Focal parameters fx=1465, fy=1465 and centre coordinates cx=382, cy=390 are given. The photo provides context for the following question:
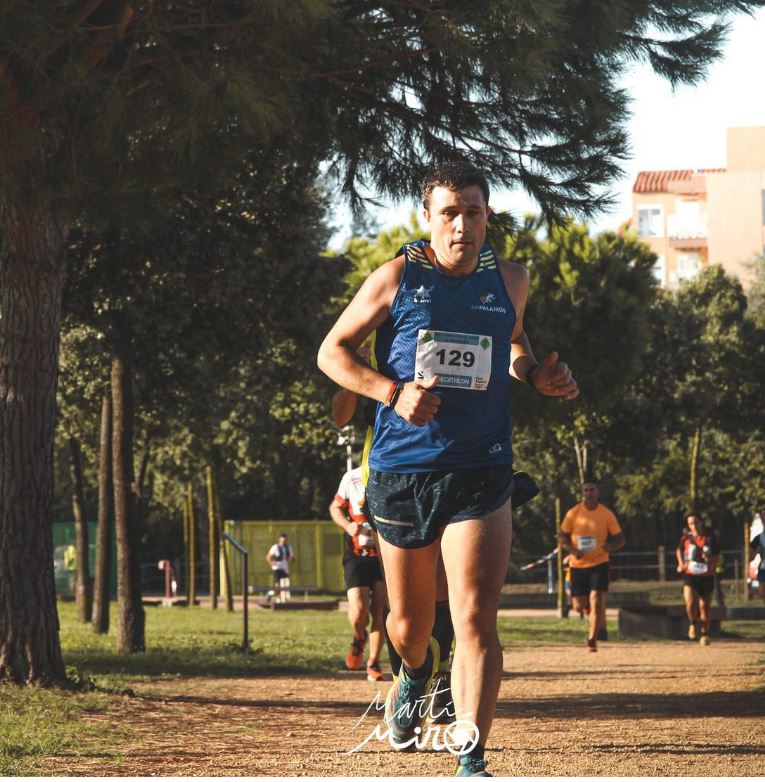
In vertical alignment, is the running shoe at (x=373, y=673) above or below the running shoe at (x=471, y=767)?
below

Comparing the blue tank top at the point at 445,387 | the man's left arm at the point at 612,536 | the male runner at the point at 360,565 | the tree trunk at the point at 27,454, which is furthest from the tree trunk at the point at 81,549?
the blue tank top at the point at 445,387

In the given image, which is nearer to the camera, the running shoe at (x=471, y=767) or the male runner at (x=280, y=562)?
the running shoe at (x=471, y=767)

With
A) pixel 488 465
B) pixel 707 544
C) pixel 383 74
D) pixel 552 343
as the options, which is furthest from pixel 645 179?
pixel 488 465

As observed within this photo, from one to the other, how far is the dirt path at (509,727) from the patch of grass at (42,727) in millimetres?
168

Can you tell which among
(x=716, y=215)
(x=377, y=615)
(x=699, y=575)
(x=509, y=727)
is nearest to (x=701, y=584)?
(x=699, y=575)

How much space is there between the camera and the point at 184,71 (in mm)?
8680

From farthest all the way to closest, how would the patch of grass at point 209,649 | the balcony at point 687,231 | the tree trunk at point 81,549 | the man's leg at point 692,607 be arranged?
1. the balcony at point 687,231
2. the tree trunk at point 81,549
3. the man's leg at point 692,607
4. the patch of grass at point 209,649

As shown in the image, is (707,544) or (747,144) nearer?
(707,544)

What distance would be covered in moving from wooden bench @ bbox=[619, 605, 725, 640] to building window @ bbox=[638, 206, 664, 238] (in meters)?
57.9

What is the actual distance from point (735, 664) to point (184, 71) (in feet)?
30.6

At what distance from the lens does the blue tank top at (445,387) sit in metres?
5.51

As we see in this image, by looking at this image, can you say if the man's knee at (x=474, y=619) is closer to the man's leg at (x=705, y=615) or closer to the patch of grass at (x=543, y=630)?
the patch of grass at (x=543, y=630)

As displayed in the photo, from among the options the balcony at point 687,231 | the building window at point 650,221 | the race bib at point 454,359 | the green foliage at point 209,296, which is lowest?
the race bib at point 454,359

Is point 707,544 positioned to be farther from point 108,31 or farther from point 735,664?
point 108,31
